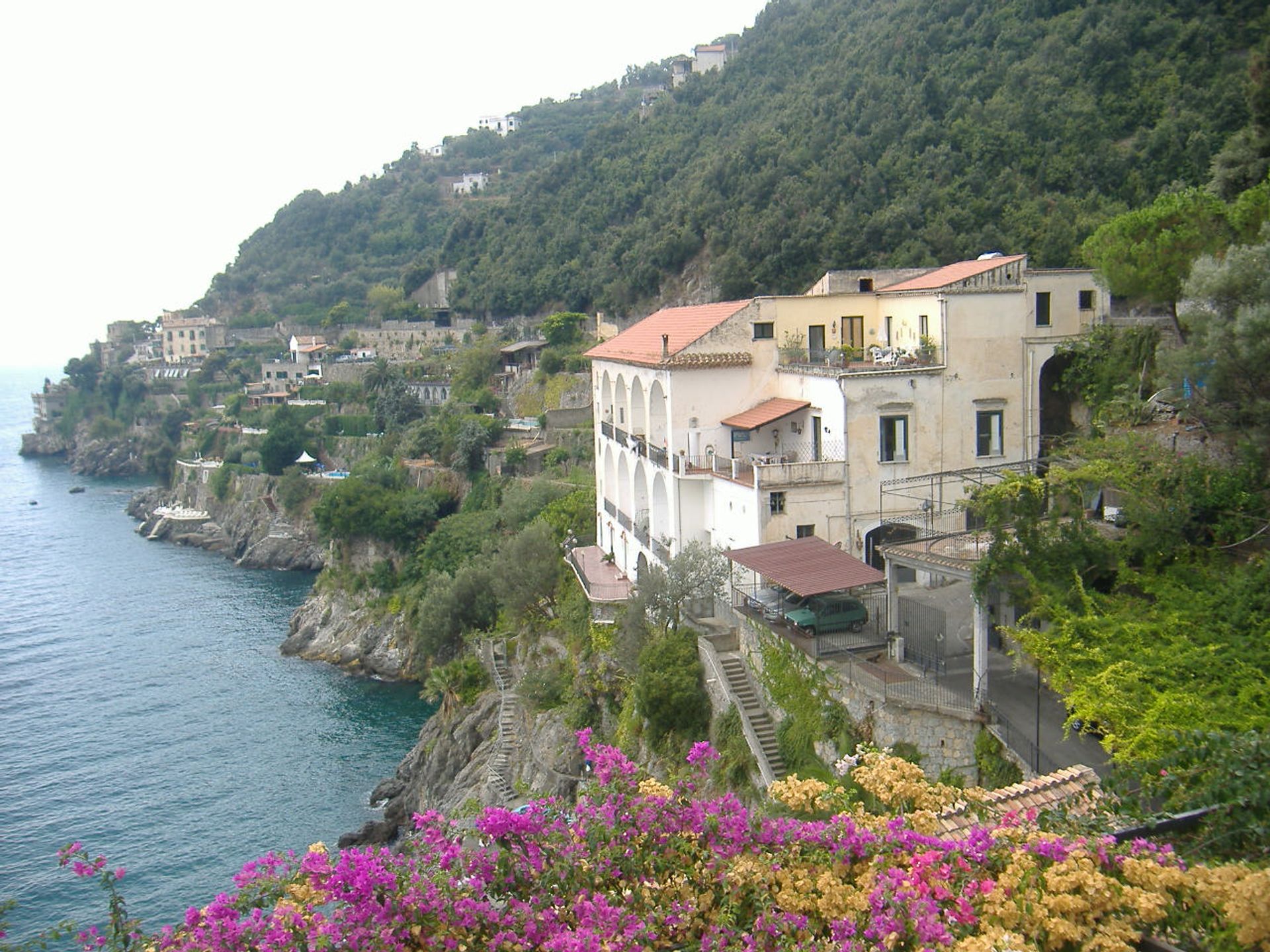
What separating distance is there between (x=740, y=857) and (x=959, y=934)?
1951 millimetres

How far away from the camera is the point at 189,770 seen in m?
35.5

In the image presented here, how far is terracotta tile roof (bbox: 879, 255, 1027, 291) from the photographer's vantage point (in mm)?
25062

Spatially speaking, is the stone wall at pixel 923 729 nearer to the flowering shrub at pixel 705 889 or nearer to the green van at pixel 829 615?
the green van at pixel 829 615

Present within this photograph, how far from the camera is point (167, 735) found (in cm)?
3850

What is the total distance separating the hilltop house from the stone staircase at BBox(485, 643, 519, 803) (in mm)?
7614

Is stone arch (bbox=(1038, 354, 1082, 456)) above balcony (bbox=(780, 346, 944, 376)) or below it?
below

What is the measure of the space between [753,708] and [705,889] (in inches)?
479

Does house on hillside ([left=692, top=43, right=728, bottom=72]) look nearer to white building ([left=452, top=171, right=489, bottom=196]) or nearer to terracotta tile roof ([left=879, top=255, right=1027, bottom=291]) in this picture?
white building ([left=452, top=171, right=489, bottom=196])

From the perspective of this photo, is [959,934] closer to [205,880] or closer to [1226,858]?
[1226,858]

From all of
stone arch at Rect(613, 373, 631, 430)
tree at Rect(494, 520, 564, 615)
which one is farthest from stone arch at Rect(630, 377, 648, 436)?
tree at Rect(494, 520, 564, 615)

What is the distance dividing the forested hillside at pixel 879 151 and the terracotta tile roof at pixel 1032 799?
36674 millimetres

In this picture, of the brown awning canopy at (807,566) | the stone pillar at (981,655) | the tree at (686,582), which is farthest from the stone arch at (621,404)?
the stone pillar at (981,655)

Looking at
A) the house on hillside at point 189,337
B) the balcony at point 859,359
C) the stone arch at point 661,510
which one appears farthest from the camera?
the house on hillside at point 189,337

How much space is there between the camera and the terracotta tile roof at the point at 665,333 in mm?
27469
